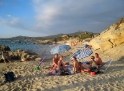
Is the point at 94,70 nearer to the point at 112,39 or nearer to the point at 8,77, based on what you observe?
the point at 8,77

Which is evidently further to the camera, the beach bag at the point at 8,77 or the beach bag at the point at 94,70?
the beach bag at the point at 94,70

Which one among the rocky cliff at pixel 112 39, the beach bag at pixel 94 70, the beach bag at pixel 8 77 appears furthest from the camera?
the rocky cliff at pixel 112 39

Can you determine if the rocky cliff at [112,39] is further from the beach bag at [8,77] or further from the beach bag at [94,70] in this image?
the beach bag at [8,77]

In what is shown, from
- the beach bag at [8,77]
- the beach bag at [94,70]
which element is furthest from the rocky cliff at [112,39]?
the beach bag at [8,77]

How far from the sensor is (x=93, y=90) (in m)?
6.18

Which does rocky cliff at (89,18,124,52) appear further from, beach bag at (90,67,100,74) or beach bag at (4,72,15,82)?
beach bag at (4,72,15,82)

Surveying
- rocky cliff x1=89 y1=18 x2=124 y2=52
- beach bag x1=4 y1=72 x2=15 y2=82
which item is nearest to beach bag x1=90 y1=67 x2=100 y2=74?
beach bag x1=4 y1=72 x2=15 y2=82

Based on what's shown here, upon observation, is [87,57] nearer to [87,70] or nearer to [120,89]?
[87,70]

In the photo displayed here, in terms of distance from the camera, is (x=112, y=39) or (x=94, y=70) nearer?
(x=94, y=70)

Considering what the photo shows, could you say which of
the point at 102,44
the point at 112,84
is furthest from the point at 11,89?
the point at 102,44

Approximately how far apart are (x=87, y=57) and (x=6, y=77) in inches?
402

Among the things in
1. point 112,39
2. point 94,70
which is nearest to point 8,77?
point 94,70

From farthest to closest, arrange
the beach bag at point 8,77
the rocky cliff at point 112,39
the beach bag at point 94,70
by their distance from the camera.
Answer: the rocky cliff at point 112,39
the beach bag at point 94,70
the beach bag at point 8,77

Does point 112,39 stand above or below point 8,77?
above
